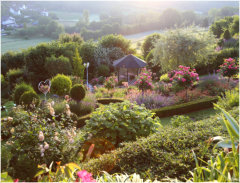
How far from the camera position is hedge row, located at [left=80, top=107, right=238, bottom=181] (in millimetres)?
3408

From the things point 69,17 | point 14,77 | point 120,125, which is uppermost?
point 69,17

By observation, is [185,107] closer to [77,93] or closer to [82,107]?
[82,107]

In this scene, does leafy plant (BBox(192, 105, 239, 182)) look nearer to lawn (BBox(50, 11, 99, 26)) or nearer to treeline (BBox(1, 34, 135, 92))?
treeline (BBox(1, 34, 135, 92))

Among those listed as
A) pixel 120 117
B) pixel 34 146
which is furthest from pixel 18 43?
pixel 34 146

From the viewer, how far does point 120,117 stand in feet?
18.3

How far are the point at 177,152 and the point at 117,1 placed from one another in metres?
16.1

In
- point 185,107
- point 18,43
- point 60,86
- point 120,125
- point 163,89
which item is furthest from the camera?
point 18,43

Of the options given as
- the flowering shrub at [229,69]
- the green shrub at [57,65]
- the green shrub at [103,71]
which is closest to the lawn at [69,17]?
the green shrub at [57,65]

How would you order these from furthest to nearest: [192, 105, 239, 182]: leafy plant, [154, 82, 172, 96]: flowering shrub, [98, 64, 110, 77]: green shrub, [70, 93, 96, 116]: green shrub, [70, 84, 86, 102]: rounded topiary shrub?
[98, 64, 110, 77]: green shrub, [154, 82, 172, 96]: flowering shrub, [70, 84, 86, 102]: rounded topiary shrub, [70, 93, 96, 116]: green shrub, [192, 105, 239, 182]: leafy plant

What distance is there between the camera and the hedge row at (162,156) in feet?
11.2

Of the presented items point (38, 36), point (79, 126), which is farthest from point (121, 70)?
point (79, 126)

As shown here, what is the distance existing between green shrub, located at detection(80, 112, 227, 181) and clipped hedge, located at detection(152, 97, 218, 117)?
13.5 feet

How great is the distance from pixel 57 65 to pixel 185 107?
8.96 m

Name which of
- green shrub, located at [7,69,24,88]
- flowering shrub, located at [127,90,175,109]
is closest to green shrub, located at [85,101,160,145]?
flowering shrub, located at [127,90,175,109]
